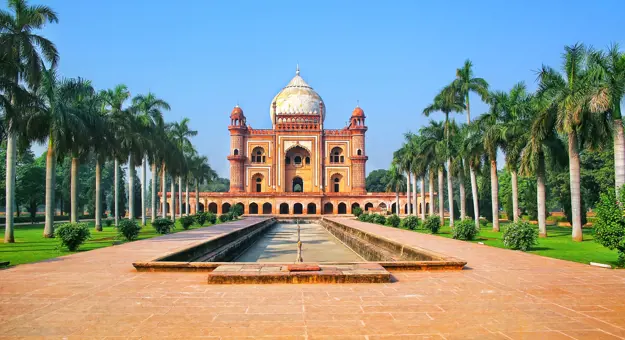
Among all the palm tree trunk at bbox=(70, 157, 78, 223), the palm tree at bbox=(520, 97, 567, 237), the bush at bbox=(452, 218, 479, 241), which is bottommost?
the bush at bbox=(452, 218, 479, 241)

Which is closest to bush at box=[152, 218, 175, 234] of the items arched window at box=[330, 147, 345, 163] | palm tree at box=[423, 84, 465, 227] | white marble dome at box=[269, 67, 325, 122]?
palm tree at box=[423, 84, 465, 227]

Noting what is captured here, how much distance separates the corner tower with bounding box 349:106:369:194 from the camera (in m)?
47.4

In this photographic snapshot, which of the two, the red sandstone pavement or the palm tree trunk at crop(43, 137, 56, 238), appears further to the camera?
the palm tree trunk at crop(43, 137, 56, 238)

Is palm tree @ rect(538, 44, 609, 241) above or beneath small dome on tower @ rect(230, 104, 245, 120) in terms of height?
beneath

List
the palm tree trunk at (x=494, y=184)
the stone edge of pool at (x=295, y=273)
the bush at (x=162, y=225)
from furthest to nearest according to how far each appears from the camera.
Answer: the palm tree trunk at (x=494, y=184)
the bush at (x=162, y=225)
the stone edge of pool at (x=295, y=273)

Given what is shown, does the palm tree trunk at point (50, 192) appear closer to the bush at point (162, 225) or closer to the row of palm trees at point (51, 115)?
the row of palm trees at point (51, 115)

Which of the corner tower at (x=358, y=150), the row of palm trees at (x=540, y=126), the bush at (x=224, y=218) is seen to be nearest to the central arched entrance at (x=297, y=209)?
the corner tower at (x=358, y=150)

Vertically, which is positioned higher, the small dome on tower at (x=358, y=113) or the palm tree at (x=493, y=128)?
the small dome on tower at (x=358, y=113)

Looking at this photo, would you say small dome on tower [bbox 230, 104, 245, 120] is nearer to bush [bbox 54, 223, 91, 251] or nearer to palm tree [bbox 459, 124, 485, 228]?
palm tree [bbox 459, 124, 485, 228]

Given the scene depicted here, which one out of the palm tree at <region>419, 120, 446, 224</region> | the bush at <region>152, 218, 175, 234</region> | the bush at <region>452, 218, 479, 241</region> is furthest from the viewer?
the palm tree at <region>419, 120, 446, 224</region>

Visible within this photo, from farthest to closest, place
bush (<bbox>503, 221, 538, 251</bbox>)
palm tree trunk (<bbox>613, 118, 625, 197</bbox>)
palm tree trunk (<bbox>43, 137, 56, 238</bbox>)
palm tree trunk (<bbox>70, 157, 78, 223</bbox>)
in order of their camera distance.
Answer: palm tree trunk (<bbox>70, 157, 78, 223</bbox>)
palm tree trunk (<bbox>43, 137, 56, 238</bbox>)
palm tree trunk (<bbox>613, 118, 625, 197</bbox>)
bush (<bbox>503, 221, 538, 251</bbox>)

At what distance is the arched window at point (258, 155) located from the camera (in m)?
48.5

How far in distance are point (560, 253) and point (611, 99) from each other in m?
5.18

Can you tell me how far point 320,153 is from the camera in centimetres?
4812
